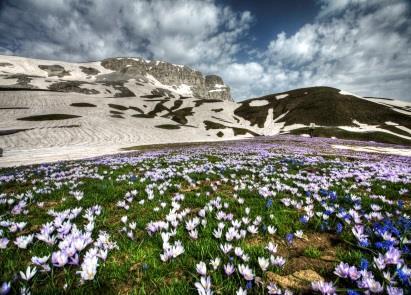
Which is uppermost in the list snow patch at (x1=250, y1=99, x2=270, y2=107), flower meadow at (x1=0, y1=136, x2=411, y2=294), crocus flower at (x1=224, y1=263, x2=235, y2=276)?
snow patch at (x1=250, y1=99, x2=270, y2=107)

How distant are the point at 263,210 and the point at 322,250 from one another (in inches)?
70.9

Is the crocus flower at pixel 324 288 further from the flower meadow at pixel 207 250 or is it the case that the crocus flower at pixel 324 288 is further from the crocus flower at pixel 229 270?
the crocus flower at pixel 229 270

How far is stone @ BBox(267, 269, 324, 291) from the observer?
9.39 ft

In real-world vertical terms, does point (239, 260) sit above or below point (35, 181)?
above

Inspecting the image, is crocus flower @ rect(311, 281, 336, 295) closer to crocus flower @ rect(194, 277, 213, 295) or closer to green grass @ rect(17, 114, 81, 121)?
crocus flower @ rect(194, 277, 213, 295)

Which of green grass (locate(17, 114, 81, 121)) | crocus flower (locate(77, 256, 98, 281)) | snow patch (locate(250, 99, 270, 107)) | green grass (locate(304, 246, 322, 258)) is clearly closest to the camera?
crocus flower (locate(77, 256, 98, 281))

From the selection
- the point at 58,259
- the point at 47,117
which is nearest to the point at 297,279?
the point at 58,259

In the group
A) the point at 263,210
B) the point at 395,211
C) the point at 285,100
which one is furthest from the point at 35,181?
the point at 285,100

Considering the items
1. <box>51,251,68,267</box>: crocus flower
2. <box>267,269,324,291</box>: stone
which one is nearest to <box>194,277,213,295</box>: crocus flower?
<box>267,269,324,291</box>: stone

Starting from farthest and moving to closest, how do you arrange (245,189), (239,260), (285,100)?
(285,100)
(245,189)
(239,260)

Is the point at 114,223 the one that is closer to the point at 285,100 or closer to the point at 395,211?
the point at 395,211

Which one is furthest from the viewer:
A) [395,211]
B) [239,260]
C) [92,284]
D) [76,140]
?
[76,140]

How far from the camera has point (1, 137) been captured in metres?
43.2

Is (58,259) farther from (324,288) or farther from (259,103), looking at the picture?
(259,103)
